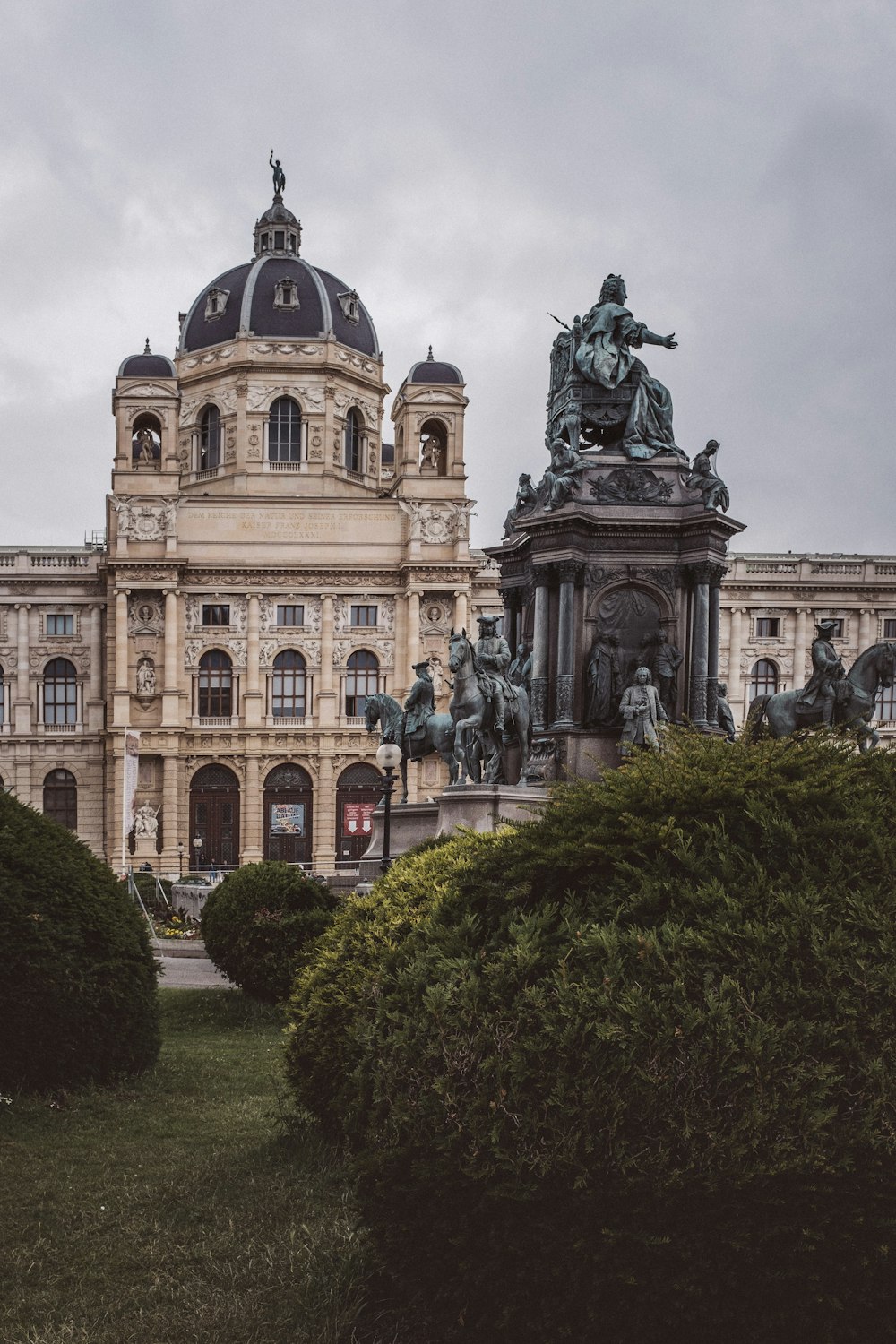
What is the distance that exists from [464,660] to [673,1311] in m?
15.3

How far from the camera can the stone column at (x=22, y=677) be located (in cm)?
6744

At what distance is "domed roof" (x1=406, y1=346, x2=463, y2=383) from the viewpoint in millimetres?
69500

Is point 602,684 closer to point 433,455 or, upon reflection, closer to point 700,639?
point 700,639

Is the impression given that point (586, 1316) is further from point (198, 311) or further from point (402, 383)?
point (198, 311)

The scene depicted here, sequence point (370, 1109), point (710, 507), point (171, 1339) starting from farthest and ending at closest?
point (710, 507)
point (171, 1339)
point (370, 1109)

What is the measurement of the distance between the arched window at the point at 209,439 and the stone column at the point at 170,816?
18320 millimetres

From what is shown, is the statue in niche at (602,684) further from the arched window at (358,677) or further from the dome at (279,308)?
the dome at (279,308)

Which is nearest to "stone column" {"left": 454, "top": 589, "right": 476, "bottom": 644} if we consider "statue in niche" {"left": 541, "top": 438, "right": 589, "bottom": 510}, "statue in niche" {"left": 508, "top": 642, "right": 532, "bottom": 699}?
"statue in niche" {"left": 508, "top": 642, "right": 532, "bottom": 699}

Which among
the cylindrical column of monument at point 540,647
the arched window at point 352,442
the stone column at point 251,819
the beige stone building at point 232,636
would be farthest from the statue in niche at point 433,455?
the cylindrical column of monument at point 540,647

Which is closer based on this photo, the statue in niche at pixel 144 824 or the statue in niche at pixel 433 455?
the statue in niche at pixel 144 824

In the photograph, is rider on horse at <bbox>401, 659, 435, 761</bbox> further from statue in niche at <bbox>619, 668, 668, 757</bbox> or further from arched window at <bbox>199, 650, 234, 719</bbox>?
arched window at <bbox>199, 650, 234, 719</bbox>

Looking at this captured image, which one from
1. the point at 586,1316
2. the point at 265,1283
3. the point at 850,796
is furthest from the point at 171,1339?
the point at 850,796

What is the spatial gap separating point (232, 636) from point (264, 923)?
49.6 meters

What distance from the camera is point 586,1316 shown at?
5000 mm
